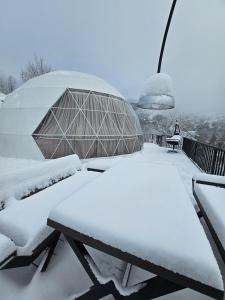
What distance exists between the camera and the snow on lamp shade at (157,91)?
122 inches

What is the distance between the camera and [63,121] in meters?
8.16


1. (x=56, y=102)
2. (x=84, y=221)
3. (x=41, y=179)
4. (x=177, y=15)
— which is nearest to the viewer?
(x=84, y=221)

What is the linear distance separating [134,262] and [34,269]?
4.91 feet

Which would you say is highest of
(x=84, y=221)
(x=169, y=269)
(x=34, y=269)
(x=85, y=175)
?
Result: (x=84, y=221)

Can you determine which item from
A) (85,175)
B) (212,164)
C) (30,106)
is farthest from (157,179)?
(30,106)

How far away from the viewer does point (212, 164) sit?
6238mm

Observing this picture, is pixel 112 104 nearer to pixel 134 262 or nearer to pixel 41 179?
pixel 41 179

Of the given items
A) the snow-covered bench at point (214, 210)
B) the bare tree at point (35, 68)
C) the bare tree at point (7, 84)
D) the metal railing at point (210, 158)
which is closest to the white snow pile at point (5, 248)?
the snow-covered bench at point (214, 210)

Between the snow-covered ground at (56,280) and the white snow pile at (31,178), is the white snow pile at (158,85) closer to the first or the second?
the white snow pile at (31,178)

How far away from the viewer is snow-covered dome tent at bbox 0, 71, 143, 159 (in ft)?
25.8

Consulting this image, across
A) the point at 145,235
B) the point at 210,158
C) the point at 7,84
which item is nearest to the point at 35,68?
the point at 7,84

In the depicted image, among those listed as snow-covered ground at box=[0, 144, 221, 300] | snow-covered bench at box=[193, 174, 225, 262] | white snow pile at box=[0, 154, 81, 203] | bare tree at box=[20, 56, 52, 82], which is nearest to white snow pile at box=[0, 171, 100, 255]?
white snow pile at box=[0, 154, 81, 203]

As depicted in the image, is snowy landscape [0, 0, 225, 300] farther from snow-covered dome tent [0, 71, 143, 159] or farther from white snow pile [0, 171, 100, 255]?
snow-covered dome tent [0, 71, 143, 159]

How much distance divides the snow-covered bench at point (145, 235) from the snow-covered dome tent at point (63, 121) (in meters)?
6.36
